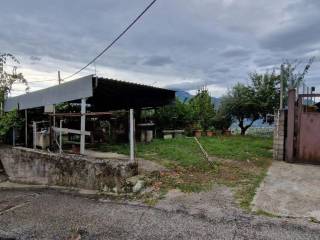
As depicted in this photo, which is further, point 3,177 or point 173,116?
point 173,116

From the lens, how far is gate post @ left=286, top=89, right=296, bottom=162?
26.8 feet

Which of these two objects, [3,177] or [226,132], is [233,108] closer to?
[226,132]

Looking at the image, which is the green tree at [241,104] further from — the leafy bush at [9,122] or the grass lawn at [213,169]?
the leafy bush at [9,122]

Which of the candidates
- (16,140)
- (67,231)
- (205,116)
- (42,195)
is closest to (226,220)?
(67,231)

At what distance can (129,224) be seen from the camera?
4633 mm

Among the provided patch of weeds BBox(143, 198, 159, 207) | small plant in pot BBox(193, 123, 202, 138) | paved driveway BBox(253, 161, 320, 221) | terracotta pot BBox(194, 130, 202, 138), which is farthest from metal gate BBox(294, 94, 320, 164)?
terracotta pot BBox(194, 130, 202, 138)

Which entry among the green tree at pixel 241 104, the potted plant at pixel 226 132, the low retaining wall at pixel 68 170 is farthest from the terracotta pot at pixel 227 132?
the low retaining wall at pixel 68 170

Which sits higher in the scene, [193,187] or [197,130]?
[197,130]

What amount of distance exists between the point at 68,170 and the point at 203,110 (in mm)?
11383

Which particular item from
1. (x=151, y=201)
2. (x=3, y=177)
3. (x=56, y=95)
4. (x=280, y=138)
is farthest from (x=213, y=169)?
(x=3, y=177)

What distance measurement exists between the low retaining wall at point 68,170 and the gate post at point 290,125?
4.35m

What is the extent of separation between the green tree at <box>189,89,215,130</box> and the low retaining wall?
32.2 feet

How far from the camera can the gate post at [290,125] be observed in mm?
8178

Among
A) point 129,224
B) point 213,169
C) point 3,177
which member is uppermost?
point 213,169
